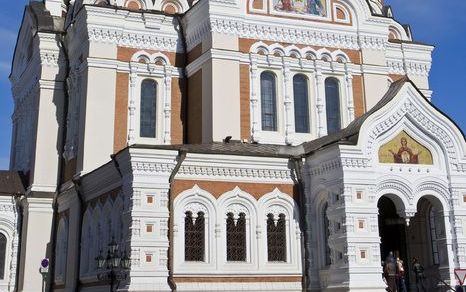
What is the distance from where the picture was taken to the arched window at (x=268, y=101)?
22.9 m

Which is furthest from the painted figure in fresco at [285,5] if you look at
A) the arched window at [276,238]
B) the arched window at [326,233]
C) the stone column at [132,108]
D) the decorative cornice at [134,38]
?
the arched window at [276,238]

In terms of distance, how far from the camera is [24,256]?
24.6 m

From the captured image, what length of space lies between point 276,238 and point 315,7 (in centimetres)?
965

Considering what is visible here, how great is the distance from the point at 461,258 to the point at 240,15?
10.9m

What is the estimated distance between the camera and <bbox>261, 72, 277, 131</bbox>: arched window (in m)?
22.9

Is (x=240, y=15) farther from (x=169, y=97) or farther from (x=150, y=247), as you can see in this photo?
(x=150, y=247)

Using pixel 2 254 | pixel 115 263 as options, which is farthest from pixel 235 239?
pixel 2 254

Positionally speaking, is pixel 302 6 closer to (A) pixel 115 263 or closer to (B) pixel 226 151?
(B) pixel 226 151

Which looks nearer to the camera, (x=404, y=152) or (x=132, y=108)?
(x=404, y=152)

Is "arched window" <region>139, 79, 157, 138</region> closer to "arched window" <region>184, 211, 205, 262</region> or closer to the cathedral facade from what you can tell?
the cathedral facade

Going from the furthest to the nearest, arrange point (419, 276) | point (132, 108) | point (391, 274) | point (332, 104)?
point (332, 104) → point (132, 108) → point (419, 276) → point (391, 274)

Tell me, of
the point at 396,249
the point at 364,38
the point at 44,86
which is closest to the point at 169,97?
the point at 44,86

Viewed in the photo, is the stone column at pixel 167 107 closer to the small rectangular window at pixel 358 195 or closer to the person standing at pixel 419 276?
the small rectangular window at pixel 358 195

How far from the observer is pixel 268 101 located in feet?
75.9
